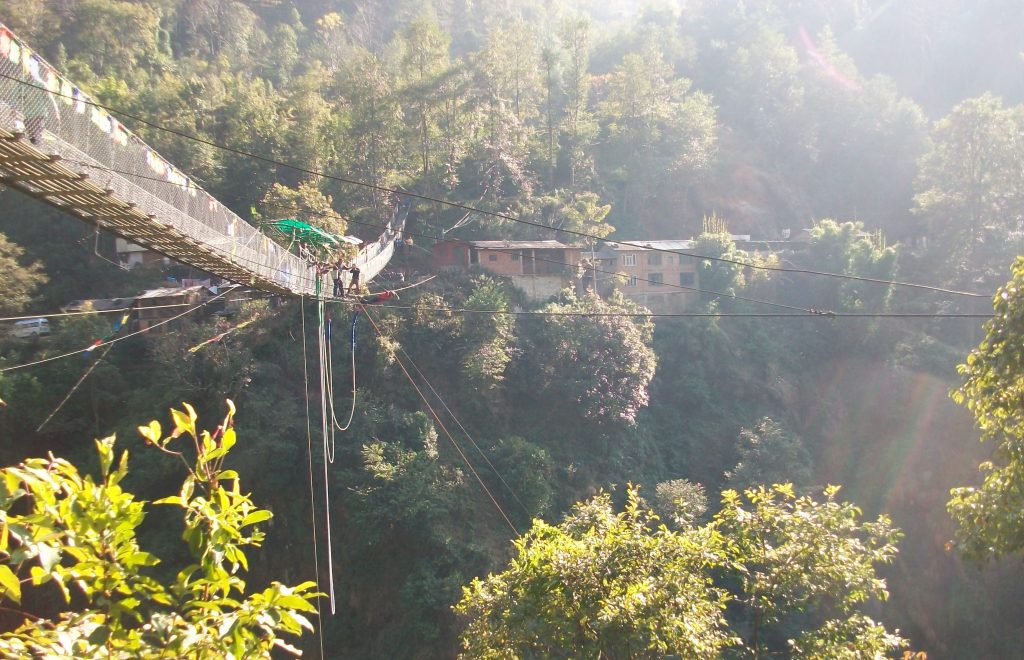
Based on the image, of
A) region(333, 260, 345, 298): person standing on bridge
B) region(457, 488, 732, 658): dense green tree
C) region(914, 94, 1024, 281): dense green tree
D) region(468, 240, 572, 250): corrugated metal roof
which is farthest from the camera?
region(914, 94, 1024, 281): dense green tree

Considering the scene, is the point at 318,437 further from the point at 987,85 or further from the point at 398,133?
the point at 987,85

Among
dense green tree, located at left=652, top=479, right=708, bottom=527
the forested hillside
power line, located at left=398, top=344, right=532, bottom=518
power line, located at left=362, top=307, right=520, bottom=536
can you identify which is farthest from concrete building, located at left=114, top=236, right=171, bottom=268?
dense green tree, located at left=652, top=479, right=708, bottom=527

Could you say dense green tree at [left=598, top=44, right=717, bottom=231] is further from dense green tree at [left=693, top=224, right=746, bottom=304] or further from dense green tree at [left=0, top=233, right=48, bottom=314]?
dense green tree at [left=0, top=233, right=48, bottom=314]

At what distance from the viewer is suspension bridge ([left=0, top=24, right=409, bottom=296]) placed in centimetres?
333

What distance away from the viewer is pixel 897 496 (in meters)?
15.0

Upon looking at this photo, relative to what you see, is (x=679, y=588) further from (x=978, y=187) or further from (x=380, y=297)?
(x=978, y=187)

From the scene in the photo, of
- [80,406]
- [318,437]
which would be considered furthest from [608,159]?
[80,406]

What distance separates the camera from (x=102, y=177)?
3.84 m

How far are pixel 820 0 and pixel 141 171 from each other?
3889 cm

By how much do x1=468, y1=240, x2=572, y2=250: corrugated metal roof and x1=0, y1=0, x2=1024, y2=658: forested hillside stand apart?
1.90ft

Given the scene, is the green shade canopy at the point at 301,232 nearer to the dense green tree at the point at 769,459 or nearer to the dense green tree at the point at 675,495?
the dense green tree at the point at 675,495

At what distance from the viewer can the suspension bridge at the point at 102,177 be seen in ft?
10.9

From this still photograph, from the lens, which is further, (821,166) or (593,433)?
(821,166)

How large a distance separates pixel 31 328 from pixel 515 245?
373 inches
